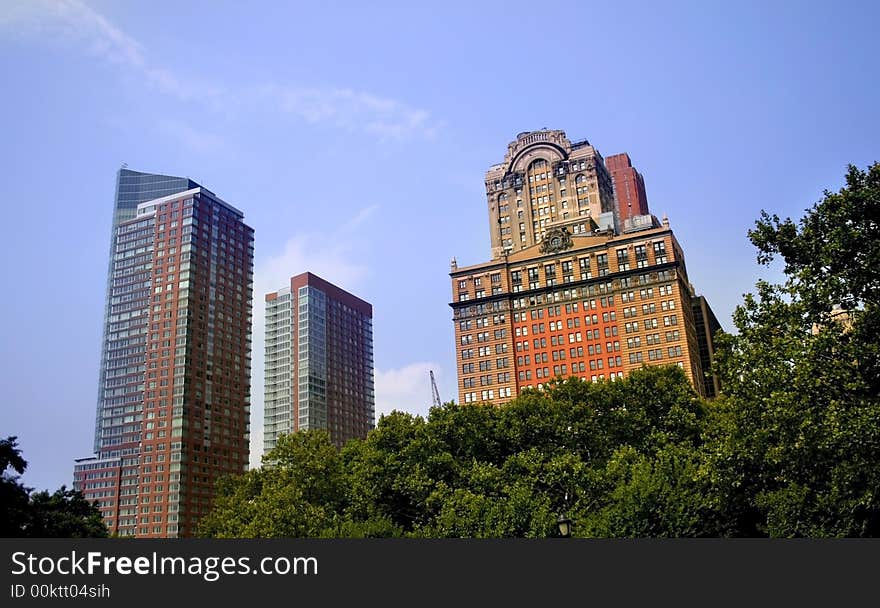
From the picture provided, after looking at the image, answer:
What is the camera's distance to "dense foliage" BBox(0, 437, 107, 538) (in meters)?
42.7

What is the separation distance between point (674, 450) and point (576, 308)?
73.9 m

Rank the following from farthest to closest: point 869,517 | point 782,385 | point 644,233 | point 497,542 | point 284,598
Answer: point 644,233
point 869,517
point 782,385
point 497,542
point 284,598

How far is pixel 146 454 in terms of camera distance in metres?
156

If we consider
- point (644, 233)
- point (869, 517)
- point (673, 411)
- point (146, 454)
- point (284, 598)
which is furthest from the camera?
point (146, 454)

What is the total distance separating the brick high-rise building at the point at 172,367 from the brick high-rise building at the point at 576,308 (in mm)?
63850

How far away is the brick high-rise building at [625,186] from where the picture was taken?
7288 inches

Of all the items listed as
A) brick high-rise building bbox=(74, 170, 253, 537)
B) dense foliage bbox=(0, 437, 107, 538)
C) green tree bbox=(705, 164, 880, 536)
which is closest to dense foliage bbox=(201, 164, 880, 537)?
green tree bbox=(705, 164, 880, 536)

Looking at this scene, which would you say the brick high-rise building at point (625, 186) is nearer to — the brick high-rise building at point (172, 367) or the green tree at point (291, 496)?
the brick high-rise building at point (172, 367)

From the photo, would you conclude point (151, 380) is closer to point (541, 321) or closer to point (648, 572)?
point (541, 321)

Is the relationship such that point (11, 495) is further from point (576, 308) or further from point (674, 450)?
point (576, 308)

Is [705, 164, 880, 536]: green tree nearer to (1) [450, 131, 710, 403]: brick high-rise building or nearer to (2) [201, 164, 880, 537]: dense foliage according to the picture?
(2) [201, 164, 880, 537]: dense foliage

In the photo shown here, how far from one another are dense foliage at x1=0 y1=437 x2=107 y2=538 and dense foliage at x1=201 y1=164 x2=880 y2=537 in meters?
10.2

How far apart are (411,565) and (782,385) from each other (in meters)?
19.1

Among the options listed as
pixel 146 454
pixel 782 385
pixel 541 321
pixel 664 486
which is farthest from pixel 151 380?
pixel 782 385
